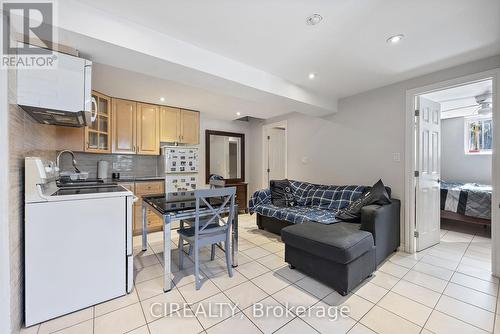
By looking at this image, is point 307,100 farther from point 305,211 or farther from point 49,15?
point 49,15

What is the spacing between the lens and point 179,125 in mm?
4117

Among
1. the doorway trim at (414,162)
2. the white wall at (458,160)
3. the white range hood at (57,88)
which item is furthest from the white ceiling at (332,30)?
the white wall at (458,160)

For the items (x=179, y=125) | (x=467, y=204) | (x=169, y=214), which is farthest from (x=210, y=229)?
(x=467, y=204)

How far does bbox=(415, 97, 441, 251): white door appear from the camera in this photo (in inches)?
110

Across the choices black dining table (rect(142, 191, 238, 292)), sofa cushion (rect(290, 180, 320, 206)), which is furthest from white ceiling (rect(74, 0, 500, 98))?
sofa cushion (rect(290, 180, 320, 206))

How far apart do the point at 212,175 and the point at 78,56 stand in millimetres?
3402

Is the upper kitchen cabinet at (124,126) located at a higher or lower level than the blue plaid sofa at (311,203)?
higher

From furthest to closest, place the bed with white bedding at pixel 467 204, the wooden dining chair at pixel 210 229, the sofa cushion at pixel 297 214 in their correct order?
the bed with white bedding at pixel 467 204, the sofa cushion at pixel 297 214, the wooden dining chair at pixel 210 229

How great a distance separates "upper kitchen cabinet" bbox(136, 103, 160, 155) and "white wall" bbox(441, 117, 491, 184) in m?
6.69

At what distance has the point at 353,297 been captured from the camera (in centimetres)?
185

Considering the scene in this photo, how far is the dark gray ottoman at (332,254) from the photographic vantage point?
1845 millimetres

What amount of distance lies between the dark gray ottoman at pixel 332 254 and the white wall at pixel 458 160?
458 cm

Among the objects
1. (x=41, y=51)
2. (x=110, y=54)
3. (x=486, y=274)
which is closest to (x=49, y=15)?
(x=41, y=51)

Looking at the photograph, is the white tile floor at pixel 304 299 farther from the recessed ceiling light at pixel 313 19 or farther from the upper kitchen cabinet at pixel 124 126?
the recessed ceiling light at pixel 313 19
